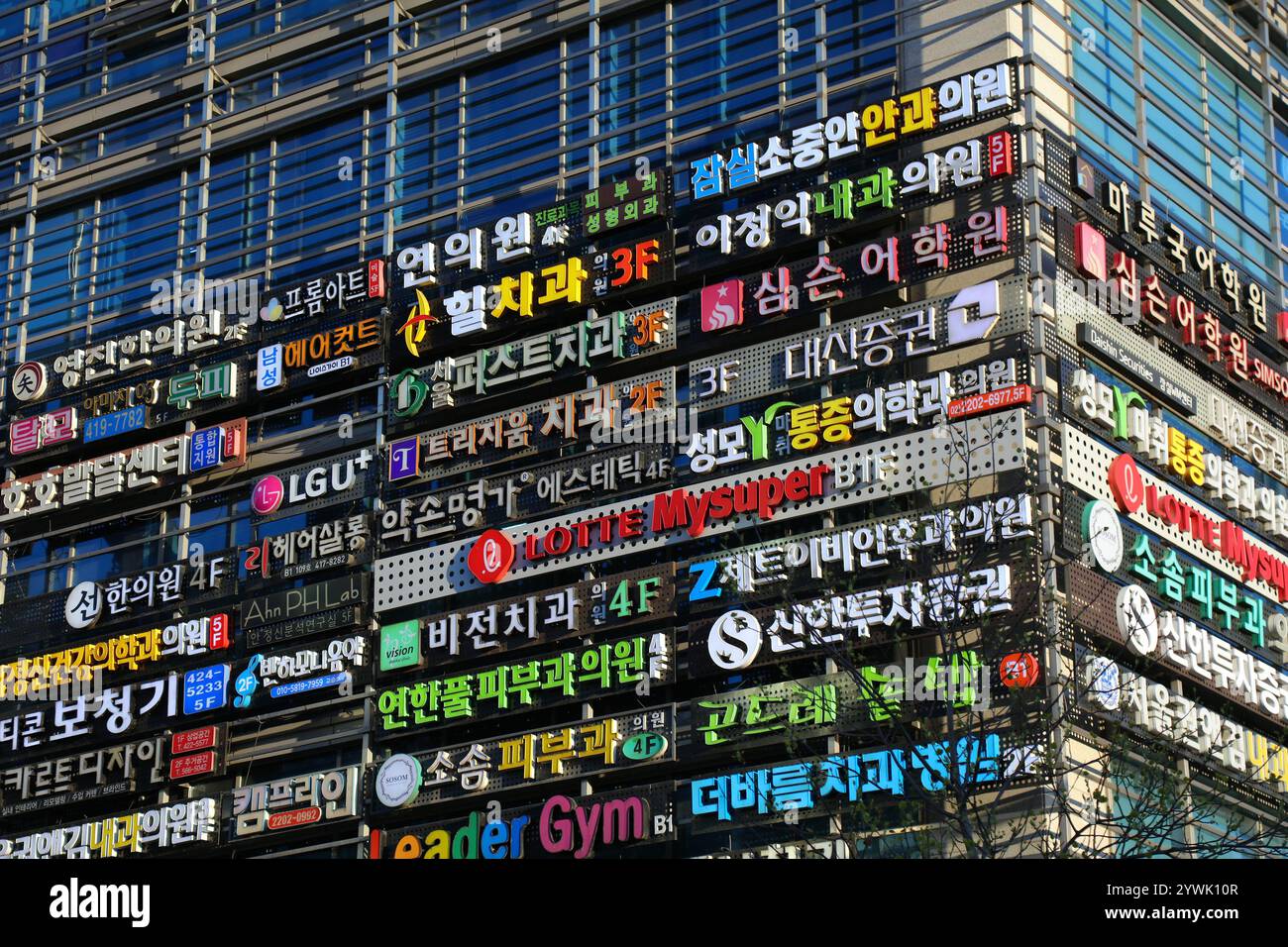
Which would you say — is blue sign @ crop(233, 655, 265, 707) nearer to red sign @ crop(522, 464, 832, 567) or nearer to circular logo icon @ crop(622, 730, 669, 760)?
red sign @ crop(522, 464, 832, 567)

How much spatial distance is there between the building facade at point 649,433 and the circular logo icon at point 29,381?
0.06 meters

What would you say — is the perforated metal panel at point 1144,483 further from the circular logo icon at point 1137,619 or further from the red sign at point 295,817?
the red sign at point 295,817

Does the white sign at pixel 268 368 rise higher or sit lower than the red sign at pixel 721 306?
higher

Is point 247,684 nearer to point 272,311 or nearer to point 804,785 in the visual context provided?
point 272,311

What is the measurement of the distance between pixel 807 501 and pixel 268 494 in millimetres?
7924

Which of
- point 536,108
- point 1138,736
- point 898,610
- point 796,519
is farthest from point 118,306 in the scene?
point 1138,736

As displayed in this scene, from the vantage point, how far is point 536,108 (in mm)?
31000

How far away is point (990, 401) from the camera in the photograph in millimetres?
25031

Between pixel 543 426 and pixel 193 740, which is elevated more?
pixel 543 426

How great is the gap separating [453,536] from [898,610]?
251 inches

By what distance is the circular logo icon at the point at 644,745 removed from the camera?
25.7m

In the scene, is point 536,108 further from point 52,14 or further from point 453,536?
point 52,14

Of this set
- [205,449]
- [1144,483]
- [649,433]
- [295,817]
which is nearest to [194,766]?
[295,817]

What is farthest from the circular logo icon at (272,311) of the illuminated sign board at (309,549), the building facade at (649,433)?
the illuminated sign board at (309,549)
